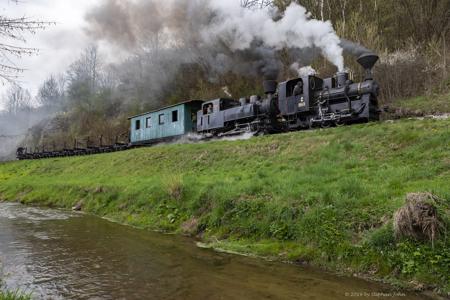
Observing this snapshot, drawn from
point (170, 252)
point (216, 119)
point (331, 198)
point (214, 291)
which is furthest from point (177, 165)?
point (214, 291)

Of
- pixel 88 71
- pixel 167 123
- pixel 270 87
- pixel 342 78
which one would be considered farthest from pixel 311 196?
pixel 88 71

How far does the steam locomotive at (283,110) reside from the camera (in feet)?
47.5

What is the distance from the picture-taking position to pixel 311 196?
793cm

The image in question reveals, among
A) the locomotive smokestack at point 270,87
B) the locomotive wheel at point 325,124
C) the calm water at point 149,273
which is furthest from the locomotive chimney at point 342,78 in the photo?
the calm water at point 149,273

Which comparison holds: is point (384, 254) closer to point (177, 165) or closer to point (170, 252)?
Answer: point (170, 252)

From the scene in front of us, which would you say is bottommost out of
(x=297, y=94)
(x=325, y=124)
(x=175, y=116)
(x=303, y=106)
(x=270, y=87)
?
(x=325, y=124)

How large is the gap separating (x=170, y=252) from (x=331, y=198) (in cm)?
363

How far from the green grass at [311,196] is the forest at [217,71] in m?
5.45

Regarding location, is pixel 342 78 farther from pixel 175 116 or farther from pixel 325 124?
pixel 175 116

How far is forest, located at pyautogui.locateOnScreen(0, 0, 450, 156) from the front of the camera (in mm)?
21031

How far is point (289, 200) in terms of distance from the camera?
823cm

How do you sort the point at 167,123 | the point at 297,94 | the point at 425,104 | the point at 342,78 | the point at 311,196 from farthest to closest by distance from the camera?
the point at 167,123 < the point at 425,104 < the point at 297,94 < the point at 342,78 < the point at 311,196

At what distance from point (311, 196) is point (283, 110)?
999 cm

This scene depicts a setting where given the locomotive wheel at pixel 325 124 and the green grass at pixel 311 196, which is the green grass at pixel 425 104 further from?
the green grass at pixel 311 196
